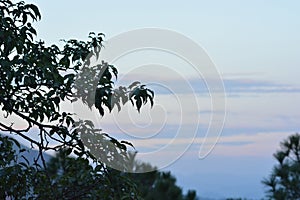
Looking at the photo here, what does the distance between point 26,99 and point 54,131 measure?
0.62 feet

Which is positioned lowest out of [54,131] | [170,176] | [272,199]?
[54,131]

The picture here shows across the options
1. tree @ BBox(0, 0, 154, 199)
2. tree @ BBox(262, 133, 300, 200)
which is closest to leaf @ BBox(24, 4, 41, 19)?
tree @ BBox(0, 0, 154, 199)

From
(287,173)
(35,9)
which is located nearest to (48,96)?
(35,9)

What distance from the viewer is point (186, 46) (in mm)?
3010

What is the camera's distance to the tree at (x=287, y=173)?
9.27m

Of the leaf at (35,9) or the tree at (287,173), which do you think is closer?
the leaf at (35,9)

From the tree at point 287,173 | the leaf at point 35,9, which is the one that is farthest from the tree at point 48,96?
the tree at point 287,173

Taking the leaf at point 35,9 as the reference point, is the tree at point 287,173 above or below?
above

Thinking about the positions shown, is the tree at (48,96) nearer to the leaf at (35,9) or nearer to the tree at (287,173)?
the leaf at (35,9)

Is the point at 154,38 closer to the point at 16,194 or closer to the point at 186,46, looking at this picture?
the point at 186,46

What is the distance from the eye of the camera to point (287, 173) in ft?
30.6

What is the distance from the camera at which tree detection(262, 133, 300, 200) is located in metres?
9.27

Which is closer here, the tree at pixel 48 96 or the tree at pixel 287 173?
the tree at pixel 48 96

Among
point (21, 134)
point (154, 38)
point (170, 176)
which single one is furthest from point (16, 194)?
point (170, 176)
